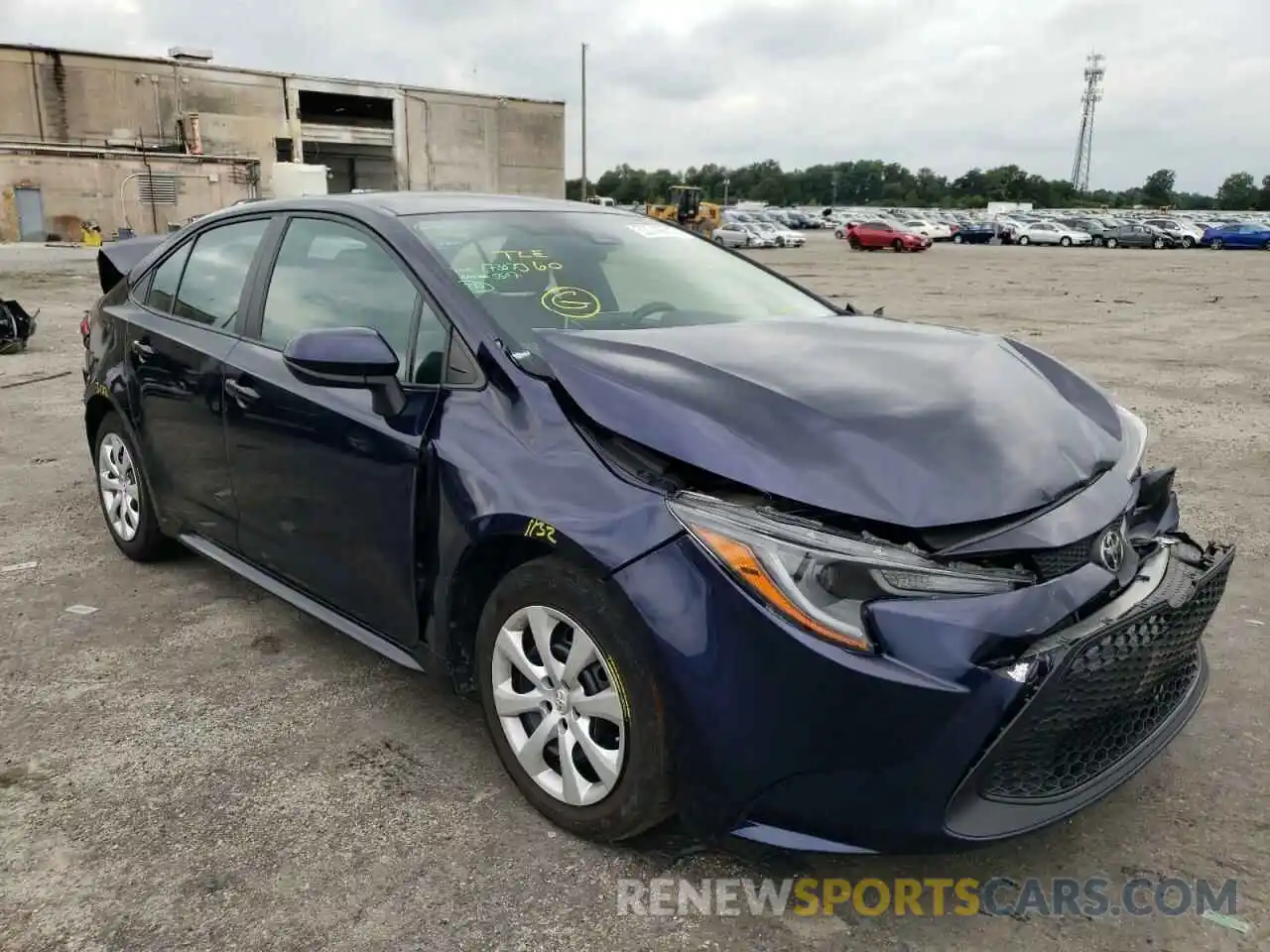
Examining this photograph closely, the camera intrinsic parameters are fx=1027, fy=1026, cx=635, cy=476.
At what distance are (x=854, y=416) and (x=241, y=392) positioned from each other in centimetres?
216

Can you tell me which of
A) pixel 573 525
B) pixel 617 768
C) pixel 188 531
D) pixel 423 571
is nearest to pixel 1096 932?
pixel 617 768

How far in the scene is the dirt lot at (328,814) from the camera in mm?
2309

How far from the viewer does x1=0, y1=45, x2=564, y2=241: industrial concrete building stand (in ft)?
135

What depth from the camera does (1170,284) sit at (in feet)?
74.7

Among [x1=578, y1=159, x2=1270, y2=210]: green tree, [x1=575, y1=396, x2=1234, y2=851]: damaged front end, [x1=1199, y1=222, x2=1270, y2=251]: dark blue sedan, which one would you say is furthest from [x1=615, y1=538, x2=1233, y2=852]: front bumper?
[x1=578, y1=159, x2=1270, y2=210]: green tree

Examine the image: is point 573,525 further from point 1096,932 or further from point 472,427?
point 1096,932

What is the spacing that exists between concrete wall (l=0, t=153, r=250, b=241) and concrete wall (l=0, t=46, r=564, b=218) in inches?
15.8

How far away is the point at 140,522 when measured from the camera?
14.7 feet

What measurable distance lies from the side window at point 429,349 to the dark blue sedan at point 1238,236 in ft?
162

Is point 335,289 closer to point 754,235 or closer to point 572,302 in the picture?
point 572,302

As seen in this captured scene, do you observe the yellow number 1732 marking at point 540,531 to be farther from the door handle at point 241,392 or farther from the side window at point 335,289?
the door handle at point 241,392

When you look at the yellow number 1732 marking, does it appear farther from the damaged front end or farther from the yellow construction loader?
the yellow construction loader

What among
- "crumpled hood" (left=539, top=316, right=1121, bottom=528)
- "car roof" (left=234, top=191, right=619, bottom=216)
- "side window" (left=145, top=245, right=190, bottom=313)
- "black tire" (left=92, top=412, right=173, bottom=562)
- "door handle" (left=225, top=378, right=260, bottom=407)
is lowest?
"black tire" (left=92, top=412, right=173, bottom=562)

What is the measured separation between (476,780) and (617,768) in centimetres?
65
